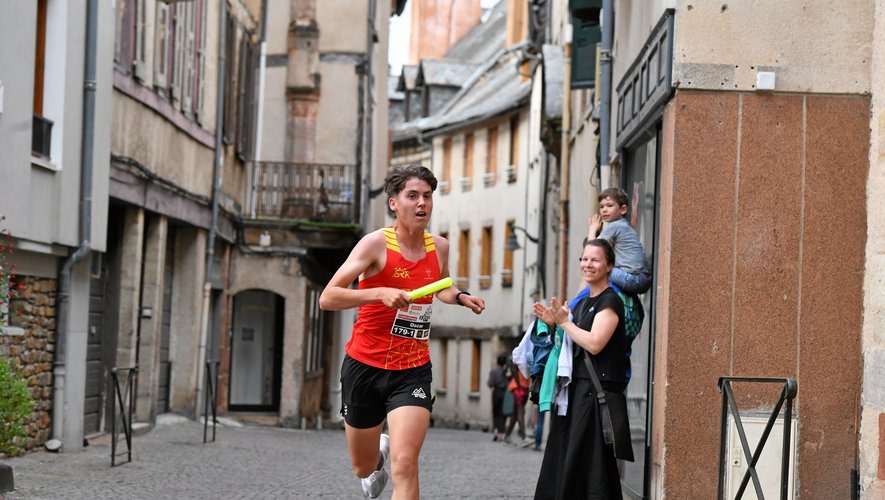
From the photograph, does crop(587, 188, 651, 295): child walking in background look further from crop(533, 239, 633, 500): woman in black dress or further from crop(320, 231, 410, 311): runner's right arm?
crop(320, 231, 410, 311): runner's right arm

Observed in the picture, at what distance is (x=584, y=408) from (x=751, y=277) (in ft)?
4.84

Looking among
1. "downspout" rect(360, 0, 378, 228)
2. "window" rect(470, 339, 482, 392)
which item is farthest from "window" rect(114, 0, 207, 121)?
"window" rect(470, 339, 482, 392)

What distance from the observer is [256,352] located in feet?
95.6

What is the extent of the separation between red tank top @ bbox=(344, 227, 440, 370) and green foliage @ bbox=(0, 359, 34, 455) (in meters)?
4.18

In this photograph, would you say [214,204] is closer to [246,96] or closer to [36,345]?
[246,96]

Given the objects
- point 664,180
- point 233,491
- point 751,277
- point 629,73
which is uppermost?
point 629,73

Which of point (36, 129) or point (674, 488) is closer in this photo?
point (674, 488)

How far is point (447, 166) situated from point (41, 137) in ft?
125

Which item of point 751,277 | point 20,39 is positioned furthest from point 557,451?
point 20,39

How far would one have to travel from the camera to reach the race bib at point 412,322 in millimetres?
7684

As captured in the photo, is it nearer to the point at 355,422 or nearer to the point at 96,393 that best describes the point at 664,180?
the point at 355,422

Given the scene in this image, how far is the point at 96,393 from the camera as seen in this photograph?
1866cm

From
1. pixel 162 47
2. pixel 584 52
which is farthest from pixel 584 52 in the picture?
pixel 162 47

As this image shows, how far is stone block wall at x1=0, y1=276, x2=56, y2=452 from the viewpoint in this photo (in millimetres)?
14820
